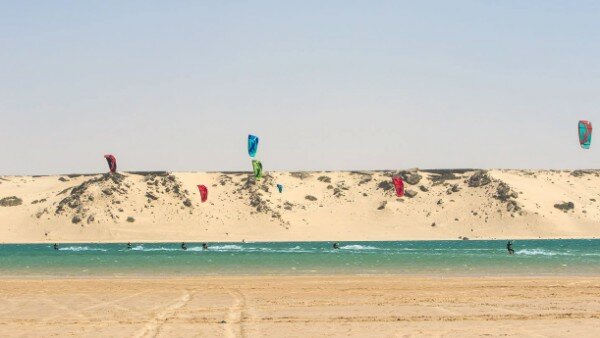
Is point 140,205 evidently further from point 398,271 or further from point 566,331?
point 566,331

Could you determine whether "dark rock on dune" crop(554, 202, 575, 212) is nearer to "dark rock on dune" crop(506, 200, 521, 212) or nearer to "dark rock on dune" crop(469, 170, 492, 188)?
"dark rock on dune" crop(506, 200, 521, 212)

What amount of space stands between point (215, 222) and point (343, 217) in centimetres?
1907

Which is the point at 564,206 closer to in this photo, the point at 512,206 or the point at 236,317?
the point at 512,206

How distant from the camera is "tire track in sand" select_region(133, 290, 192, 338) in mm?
17859

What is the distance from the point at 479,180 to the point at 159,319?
429ft

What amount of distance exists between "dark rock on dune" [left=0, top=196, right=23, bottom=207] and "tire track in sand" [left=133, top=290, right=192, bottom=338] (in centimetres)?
11869

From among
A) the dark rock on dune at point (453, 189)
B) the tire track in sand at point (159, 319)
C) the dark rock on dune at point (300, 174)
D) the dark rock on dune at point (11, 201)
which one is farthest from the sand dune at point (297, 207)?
the tire track in sand at point (159, 319)

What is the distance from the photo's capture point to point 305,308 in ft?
74.6

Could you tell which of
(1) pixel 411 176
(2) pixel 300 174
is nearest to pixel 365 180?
(1) pixel 411 176

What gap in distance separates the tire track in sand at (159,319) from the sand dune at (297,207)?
98.3m

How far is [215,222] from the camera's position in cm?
12975

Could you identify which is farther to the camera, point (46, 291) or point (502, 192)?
point (502, 192)

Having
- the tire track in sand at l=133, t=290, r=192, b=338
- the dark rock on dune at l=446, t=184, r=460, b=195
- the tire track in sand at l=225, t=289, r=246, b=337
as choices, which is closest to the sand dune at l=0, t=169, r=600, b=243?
the dark rock on dune at l=446, t=184, r=460, b=195

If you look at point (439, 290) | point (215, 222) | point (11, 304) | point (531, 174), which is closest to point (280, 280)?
point (439, 290)
